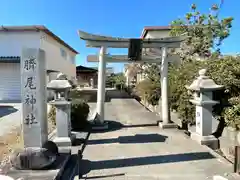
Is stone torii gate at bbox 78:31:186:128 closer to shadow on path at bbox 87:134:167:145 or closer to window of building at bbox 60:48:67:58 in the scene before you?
shadow on path at bbox 87:134:167:145

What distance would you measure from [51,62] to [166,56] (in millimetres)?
13986

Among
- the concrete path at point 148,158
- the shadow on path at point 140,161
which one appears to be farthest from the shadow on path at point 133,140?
the shadow on path at point 140,161

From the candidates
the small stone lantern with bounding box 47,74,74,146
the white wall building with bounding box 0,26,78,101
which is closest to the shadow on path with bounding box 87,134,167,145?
the small stone lantern with bounding box 47,74,74,146

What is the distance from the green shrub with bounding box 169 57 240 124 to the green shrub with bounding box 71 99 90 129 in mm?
3750

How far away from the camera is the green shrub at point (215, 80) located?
269 inches

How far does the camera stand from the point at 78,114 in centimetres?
850

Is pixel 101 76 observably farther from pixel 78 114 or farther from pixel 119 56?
pixel 78 114

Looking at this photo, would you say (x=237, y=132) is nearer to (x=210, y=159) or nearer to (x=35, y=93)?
(x=210, y=159)

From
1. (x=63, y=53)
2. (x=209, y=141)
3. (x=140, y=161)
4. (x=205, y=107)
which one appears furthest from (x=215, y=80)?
(x=63, y=53)

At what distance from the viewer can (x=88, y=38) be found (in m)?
8.55

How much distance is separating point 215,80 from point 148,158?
143 inches

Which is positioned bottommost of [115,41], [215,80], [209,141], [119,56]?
[209,141]

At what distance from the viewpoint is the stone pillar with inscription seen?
4500 millimetres

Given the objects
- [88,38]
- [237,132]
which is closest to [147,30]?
[88,38]
